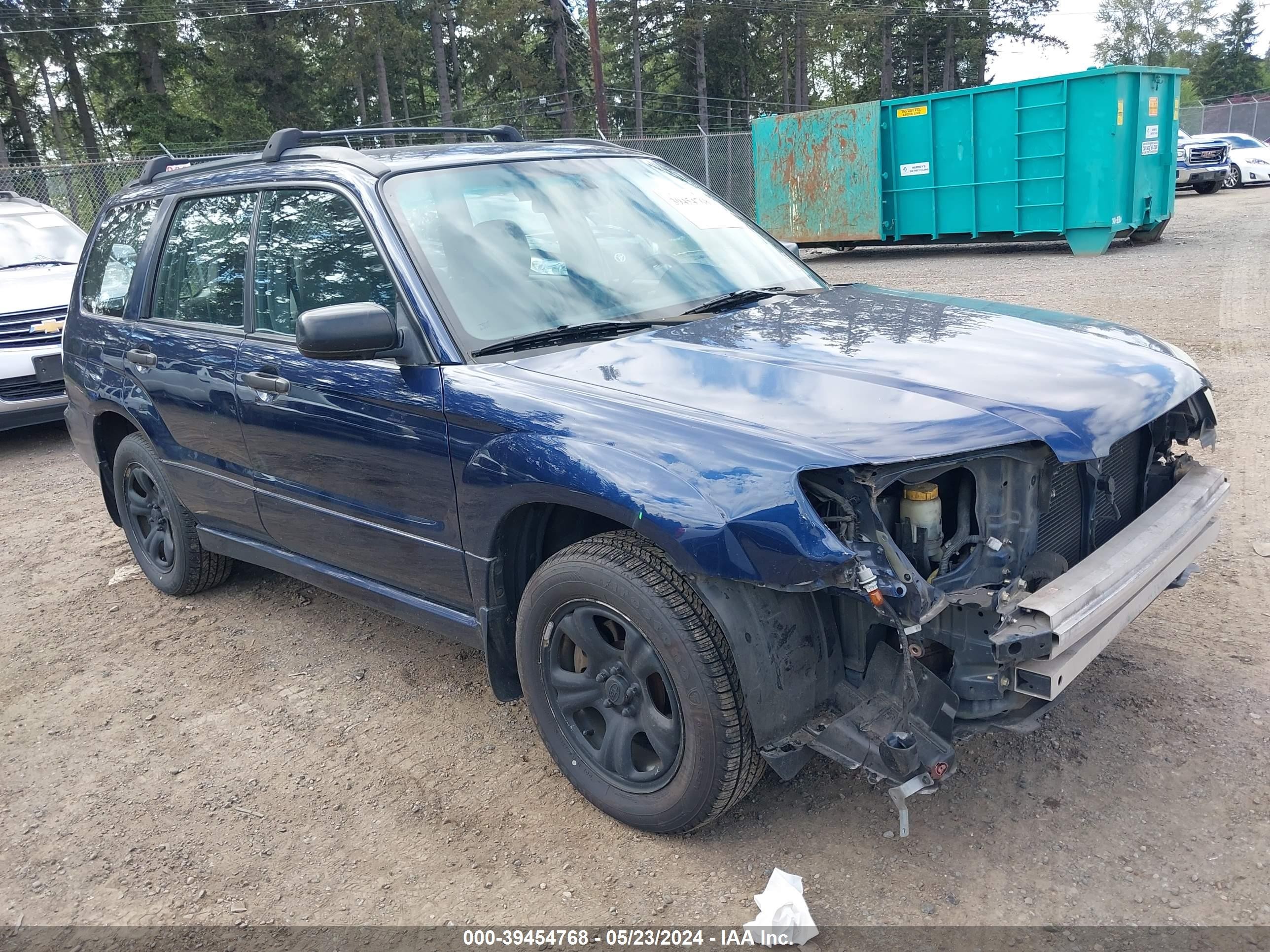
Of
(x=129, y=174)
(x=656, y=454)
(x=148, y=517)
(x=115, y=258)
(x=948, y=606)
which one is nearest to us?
(x=948, y=606)

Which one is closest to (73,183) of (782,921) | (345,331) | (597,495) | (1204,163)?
(345,331)

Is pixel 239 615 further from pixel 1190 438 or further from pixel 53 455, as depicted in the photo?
pixel 53 455

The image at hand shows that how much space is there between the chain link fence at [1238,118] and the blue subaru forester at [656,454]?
148 feet

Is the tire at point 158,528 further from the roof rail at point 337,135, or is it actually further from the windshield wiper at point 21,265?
the windshield wiper at point 21,265

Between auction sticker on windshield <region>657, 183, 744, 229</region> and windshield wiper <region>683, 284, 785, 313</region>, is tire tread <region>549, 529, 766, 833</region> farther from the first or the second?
auction sticker on windshield <region>657, 183, 744, 229</region>

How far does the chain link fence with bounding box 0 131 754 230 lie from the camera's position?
1539cm

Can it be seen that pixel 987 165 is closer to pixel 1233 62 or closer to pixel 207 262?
pixel 207 262

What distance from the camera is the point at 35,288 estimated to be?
839 centimetres

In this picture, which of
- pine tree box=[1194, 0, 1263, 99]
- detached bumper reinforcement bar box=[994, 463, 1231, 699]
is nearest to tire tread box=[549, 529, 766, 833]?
detached bumper reinforcement bar box=[994, 463, 1231, 699]

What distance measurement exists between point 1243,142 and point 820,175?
52.7ft

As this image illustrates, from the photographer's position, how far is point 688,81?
52.4 metres

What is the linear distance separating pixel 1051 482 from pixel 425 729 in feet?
7.39

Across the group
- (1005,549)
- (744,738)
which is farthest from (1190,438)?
(744,738)

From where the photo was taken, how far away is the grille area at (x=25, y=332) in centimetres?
798
